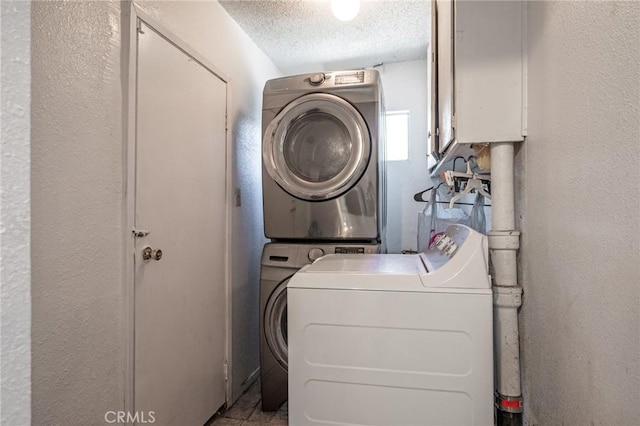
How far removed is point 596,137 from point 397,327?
74 centimetres

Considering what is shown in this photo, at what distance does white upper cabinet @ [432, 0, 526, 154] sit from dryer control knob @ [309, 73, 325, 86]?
812 millimetres

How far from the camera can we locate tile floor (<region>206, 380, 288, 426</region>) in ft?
5.72

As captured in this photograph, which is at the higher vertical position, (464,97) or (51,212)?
(464,97)

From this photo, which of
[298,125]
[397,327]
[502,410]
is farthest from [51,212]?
[502,410]

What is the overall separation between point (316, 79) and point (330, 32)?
2.03 ft

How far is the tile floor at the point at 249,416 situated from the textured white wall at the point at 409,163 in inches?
59.3

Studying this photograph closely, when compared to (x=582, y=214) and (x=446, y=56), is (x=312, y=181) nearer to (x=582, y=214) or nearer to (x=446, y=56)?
(x=446, y=56)

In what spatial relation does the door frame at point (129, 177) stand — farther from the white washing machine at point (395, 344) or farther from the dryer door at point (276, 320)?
the dryer door at point (276, 320)

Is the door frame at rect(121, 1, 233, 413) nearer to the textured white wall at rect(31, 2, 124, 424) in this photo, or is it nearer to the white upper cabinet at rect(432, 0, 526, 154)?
the textured white wall at rect(31, 2, 124, 424)

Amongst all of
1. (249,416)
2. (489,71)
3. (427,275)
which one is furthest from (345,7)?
(249,416)

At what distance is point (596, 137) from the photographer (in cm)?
74

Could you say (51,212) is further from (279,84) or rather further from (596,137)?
(596,137)

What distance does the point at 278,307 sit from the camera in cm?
183

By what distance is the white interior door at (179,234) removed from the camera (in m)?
1.28
